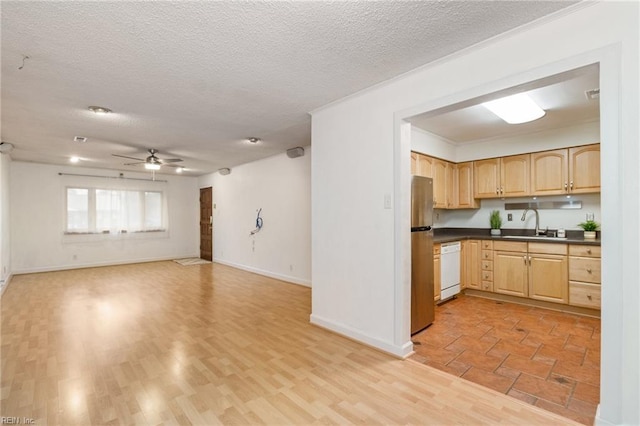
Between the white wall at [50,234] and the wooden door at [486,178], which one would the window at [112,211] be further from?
the wooden door at [486,178]

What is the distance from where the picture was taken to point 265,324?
11.8 feet

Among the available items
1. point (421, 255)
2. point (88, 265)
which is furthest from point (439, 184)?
point (88, 265)

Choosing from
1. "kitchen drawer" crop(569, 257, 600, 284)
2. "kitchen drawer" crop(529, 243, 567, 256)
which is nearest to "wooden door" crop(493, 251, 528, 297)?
"kitchen drawer" crop(529, 243, 567, 256)

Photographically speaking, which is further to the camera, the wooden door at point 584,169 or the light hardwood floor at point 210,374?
the wooden door at point 584,169

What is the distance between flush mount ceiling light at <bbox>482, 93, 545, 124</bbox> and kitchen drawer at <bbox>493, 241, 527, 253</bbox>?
5.87 feet

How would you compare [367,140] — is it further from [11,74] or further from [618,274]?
[11,74]

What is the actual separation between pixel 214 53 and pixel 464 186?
4.43 m

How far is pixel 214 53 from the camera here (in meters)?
2.24

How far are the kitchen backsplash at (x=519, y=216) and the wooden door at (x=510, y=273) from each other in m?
0.77

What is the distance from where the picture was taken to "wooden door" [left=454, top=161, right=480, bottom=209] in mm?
5027

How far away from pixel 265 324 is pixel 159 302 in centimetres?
199

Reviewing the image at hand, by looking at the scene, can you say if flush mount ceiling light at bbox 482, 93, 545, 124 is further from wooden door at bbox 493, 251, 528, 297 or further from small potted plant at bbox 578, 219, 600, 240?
wooden door at bbox 493, 251, 528, 297

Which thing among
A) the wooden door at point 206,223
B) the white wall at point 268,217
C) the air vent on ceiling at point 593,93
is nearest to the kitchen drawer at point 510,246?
the air vent on ceiling at point 593,93

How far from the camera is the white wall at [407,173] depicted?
160 centimetres
